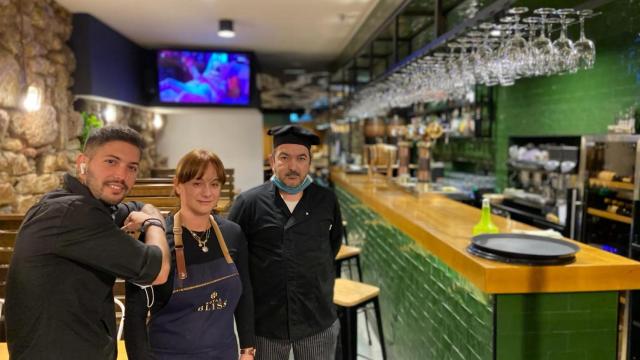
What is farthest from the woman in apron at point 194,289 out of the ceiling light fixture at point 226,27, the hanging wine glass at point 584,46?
the ceiling light fixture at point 226,27

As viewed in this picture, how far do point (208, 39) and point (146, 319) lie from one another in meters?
5.51

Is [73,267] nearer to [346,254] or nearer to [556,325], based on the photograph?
[556,325]

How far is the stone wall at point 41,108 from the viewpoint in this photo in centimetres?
380

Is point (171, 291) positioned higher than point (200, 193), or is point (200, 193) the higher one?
point (200, 193)

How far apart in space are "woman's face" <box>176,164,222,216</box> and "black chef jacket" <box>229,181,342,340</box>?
43 centimetres

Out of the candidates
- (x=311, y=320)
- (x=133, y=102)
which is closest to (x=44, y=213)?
(x=311, y=320)

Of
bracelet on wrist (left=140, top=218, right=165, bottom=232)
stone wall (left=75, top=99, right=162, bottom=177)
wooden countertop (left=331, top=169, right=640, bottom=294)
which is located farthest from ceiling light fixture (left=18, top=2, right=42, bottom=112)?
wooden countertop (left=331, top=169, right=640, bottom=294)

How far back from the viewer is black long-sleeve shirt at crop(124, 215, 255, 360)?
Answer: 153cm

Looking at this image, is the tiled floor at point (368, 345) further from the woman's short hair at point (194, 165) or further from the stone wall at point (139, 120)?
the stone wall at point (139, 120)

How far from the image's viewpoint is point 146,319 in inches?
63.0

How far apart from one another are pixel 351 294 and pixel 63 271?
175 centimetres

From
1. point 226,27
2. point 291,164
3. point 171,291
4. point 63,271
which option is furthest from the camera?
point 226,27

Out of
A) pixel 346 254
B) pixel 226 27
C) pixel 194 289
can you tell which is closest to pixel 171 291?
pixel 194 289

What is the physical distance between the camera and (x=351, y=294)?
2.76 m
